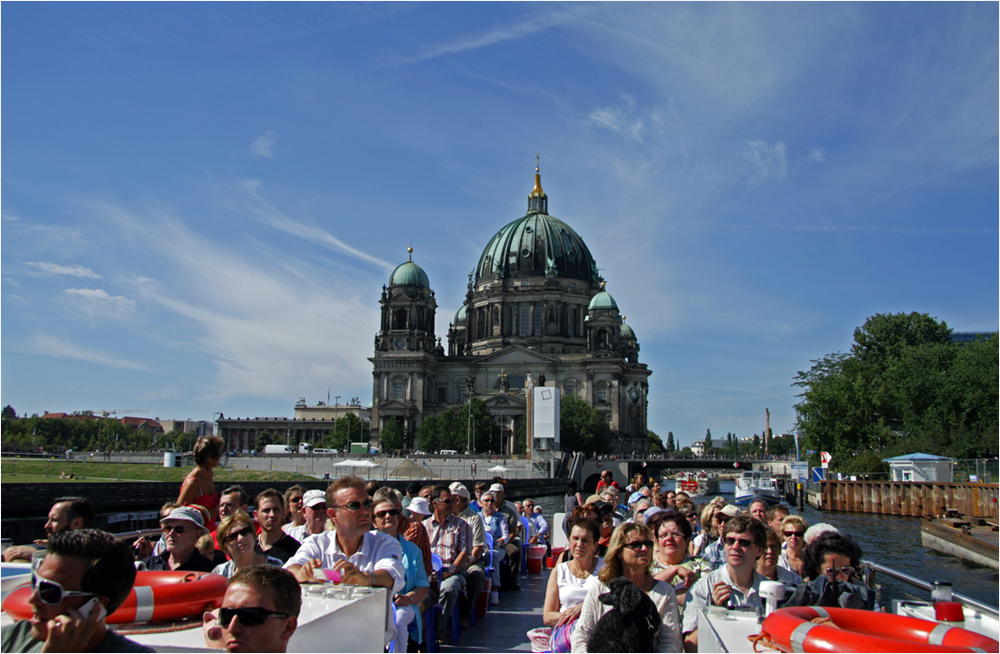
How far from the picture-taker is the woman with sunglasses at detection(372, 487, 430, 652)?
255 inches

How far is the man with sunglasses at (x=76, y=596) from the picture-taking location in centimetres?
321

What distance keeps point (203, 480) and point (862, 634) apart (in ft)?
20.8

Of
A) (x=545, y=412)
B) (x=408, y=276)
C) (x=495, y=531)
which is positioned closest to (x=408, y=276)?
(x=408, y=276)

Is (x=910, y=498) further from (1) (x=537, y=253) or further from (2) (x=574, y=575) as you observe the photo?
(1) (x=537, y=253)

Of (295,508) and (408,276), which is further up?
(408,276)

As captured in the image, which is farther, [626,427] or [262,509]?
[626,427]

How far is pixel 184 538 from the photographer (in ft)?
20.1

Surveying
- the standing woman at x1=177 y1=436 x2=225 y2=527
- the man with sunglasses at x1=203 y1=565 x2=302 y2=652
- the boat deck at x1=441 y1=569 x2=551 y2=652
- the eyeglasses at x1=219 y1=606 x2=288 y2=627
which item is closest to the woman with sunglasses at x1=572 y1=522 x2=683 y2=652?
the man with sunglasses at x1=203 y1=565 x2=302 y2=652

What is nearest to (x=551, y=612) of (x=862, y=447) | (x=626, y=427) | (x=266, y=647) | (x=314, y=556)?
(x=314, y=556)

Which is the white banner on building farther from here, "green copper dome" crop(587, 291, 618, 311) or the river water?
"green copper dome" crop(587, 291, 618, 311)

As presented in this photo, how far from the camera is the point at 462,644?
8.99m

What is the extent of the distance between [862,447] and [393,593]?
62817mm

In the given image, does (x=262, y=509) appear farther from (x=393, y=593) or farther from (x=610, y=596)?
(x=610, y=596)

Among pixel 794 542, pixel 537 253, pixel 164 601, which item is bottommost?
pixel 794 542
